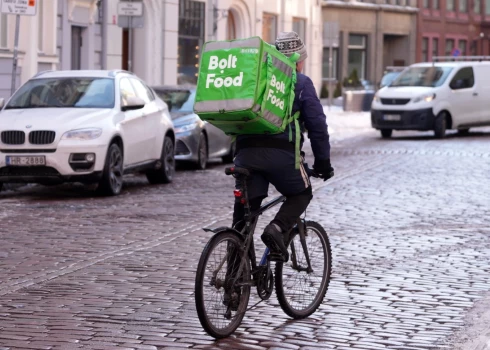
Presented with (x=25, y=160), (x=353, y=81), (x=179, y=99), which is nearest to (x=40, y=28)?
(x=179, y=99)

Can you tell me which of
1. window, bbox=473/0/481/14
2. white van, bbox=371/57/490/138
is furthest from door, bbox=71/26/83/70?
window, bbox=473/0/481/14

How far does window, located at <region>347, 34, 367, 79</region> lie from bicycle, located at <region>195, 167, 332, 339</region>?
52894 millimetres

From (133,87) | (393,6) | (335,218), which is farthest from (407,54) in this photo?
(335,218)

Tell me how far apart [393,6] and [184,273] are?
55.0m

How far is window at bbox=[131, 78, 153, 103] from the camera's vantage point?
18.7 m

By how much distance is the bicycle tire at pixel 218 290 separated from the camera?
725 centimetres

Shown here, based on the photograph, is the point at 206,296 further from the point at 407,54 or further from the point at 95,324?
the point at 407,54

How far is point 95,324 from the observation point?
7.88 meters

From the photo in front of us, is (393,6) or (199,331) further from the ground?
(393,6)

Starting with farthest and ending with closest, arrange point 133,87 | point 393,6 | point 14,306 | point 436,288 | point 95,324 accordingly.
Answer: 1. point 393,6
2. point 133,87
3. point 436,288
4. point 14,306
5. point 95,324

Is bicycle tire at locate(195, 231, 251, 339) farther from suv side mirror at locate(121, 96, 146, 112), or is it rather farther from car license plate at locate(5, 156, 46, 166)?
suv side mirror at locate(121, 96, 146, 112)

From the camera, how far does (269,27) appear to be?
160 feet

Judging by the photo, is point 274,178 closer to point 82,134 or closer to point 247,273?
point 247,273

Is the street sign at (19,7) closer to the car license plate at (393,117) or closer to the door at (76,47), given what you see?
the door at (76,47)
